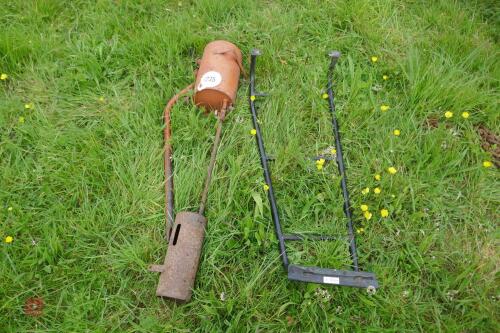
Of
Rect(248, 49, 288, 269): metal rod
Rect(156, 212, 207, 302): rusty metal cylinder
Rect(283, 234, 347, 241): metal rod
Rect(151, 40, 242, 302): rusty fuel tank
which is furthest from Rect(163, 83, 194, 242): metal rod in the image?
Rect(283, 234, 347, 241): metal rod

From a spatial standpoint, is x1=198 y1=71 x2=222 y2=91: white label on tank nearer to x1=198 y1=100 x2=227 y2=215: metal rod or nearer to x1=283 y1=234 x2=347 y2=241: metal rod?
x1=198 y1=100 x2=227 y2=215: metal rod

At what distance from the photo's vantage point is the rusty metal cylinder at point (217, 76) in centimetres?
271

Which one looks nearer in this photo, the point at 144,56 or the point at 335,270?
the point at 335,270

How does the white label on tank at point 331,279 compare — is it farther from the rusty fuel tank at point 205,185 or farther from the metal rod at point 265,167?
the rusty fuel tank at point 205,185

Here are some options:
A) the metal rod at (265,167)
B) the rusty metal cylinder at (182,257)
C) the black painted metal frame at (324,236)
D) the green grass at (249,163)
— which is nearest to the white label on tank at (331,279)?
the black painted metal frame at (324,236)

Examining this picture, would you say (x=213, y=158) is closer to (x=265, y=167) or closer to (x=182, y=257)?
(x=265, y=167)

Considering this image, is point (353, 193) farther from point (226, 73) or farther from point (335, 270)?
point (226, 73)

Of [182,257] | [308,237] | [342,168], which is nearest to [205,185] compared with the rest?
[182,257]

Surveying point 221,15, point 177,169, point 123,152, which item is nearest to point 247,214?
point 177,169

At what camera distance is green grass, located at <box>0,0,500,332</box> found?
86.4 inches

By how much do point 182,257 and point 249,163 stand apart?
79 cm

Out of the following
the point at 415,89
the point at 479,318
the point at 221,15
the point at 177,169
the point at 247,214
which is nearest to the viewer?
the point at 479,318

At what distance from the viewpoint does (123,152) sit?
2.66m

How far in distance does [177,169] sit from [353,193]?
1204 millimetres
